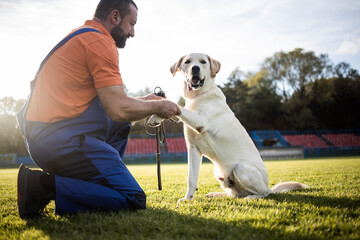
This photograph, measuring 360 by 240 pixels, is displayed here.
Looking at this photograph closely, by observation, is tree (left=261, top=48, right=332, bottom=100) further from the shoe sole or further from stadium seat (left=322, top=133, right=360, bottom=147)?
the shoe sole

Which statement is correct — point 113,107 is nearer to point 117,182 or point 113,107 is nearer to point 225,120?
point 117,182

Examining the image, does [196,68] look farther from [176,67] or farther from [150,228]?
[150,228]

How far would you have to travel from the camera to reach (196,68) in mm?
→ 3428

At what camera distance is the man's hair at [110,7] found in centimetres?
263

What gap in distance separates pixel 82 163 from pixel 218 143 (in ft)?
5.54

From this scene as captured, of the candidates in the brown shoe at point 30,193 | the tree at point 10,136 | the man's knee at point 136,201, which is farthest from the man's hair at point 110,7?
the tree at point 10,136

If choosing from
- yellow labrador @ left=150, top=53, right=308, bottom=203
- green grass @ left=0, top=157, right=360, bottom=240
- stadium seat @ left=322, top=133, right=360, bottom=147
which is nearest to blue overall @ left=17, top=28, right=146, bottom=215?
green grass @ left=0, top=157, right=360, bottom=240

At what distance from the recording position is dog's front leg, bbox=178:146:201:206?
311cm

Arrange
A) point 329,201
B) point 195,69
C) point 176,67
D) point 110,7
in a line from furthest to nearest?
point 176,67, point 195,69, point 329,201, point 110,7

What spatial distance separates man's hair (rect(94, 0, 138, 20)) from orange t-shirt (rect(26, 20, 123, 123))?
43 centimetres

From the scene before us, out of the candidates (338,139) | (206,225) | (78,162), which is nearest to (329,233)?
(206,225)

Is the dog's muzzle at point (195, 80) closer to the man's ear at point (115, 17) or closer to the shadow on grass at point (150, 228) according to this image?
the man's ear at point (115, 17)

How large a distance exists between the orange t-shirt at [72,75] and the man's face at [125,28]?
1.34 feet

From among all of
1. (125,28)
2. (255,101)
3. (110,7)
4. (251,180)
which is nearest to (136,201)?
(251,180)
